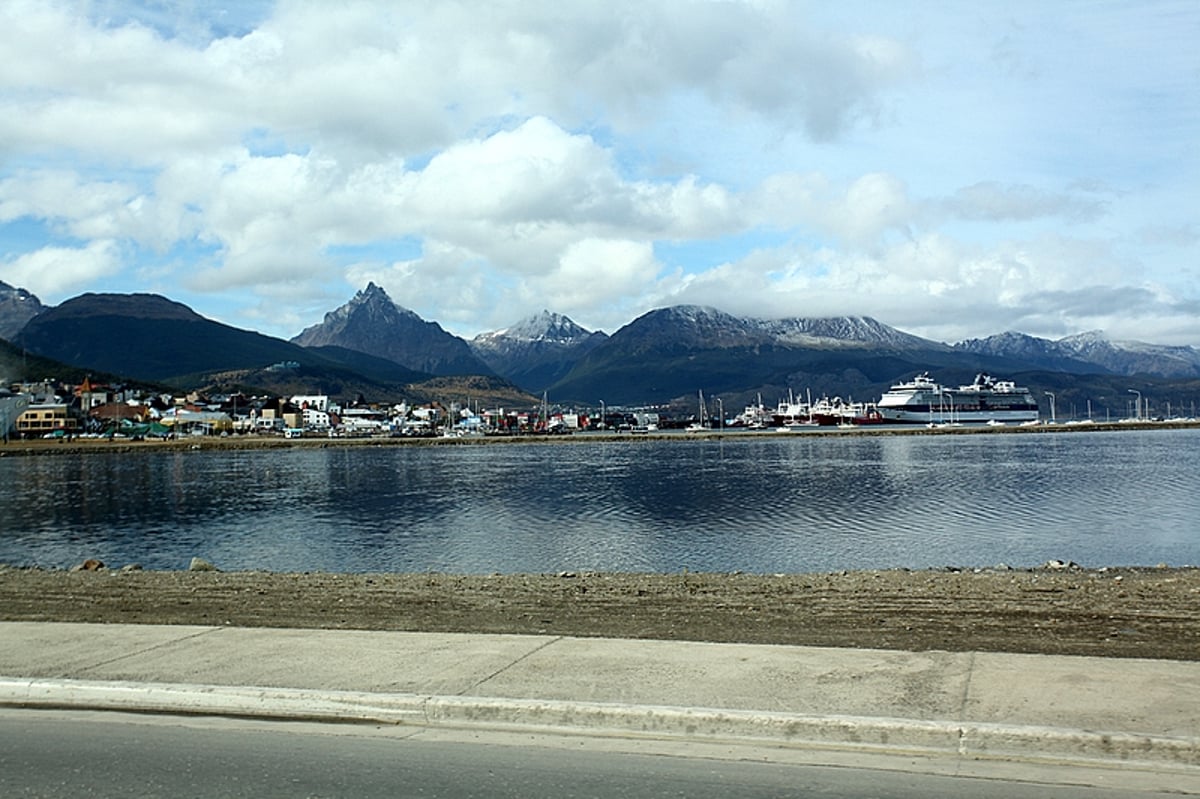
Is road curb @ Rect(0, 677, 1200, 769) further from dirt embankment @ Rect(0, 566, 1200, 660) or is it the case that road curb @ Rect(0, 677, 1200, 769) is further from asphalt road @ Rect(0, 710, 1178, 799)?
dirt embankment @ Rect(0, 566, 1200, 660)

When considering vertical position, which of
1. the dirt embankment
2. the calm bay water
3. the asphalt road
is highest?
the asphalt road

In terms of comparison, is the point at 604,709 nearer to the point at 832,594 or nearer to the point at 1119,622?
the point at 1119,622

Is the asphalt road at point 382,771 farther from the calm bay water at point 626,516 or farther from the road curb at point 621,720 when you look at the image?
the calm bay water at point 626,516

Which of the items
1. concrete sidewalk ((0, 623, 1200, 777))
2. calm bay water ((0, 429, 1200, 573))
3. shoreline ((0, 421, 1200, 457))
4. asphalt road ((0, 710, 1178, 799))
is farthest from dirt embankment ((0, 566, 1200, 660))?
shoreline ((0, 421, 1200, 457))

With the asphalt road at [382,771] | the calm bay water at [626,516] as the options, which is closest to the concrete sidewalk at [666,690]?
the asphalt road at [382,771]

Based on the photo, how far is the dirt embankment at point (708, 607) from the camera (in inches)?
473

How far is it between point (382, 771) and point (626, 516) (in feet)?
138

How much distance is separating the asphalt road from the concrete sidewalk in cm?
57

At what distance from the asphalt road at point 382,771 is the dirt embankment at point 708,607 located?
4342 mm

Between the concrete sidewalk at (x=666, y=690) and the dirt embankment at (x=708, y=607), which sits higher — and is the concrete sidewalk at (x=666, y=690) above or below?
above

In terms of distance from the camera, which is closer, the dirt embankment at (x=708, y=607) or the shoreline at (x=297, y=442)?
the dirt embankment at (x=708, y=607)

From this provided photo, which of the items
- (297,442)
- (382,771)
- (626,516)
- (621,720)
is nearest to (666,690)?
(621,720)

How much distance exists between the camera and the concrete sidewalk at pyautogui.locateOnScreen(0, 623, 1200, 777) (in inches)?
301

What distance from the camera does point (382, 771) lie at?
288 inches
